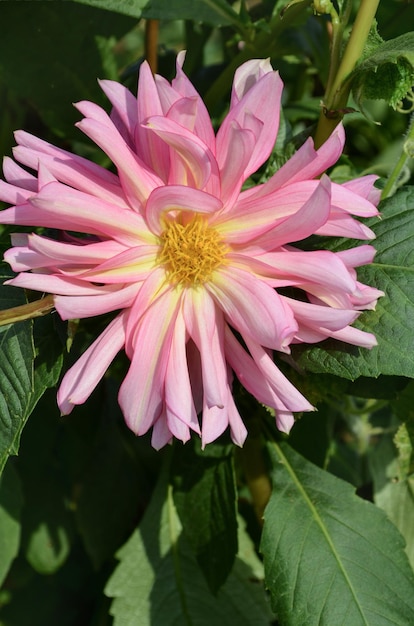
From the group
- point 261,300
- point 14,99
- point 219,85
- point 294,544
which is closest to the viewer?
point 261,300

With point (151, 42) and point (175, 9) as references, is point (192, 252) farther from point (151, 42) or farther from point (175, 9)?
point (151, 42)

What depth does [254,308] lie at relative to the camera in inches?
20.6

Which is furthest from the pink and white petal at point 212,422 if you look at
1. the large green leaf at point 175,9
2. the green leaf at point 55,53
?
the green leaf at point 55,53

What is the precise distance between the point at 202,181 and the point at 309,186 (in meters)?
0.08

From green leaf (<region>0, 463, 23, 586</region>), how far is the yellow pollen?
507 mm

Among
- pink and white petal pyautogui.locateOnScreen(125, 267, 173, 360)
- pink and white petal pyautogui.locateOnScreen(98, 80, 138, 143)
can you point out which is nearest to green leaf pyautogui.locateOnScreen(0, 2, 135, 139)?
pink and white petal pyautogui.locateOnScreen(98, 80, 138, 143)

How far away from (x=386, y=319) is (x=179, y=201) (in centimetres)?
19

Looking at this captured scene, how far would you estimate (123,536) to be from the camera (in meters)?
1.13

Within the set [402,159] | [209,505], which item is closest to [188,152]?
[402,159]

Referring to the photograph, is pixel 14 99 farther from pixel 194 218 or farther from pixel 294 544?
pixel 294 544

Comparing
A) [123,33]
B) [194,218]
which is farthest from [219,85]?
[194,218]

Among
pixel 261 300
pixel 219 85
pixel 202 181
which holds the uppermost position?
pixel 219 85

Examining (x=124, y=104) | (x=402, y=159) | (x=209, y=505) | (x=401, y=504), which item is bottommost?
(x=401, y=504)

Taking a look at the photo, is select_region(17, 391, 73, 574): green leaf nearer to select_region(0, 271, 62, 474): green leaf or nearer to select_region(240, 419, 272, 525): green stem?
select_region(240, 419, 272, 525): green stem
